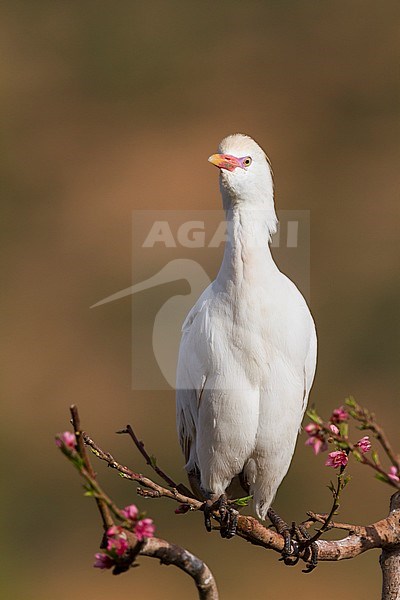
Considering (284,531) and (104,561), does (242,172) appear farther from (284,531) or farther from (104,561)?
(104,561)

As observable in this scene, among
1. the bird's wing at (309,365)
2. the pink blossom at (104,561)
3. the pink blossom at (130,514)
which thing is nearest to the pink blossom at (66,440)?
the pink blossom at (130,514)

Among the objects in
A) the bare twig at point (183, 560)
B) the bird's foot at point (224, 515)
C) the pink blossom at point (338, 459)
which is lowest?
the bird's foot at point (224, 515)

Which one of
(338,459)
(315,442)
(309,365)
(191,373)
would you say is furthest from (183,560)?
(309,365)

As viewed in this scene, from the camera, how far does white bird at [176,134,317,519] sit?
142 inches

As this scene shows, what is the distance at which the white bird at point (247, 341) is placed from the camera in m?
3.60

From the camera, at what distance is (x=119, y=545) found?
240 centimetres

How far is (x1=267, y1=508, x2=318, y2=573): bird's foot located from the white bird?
0.31 meters

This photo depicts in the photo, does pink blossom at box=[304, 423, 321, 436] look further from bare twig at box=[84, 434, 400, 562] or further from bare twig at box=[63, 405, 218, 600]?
bare twig at box=[84, 434, 400, 562]

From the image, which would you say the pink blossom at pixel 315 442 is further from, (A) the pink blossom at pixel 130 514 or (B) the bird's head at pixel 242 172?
(B) the bird's head at pixel 242 172

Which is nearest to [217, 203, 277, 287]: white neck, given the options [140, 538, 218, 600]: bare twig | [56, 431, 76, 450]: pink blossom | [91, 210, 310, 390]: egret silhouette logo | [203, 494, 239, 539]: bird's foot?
[203, 494, 239, 539]: bird's foot

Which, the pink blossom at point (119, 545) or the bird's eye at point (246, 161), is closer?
the pink blossom at point (119, 545)

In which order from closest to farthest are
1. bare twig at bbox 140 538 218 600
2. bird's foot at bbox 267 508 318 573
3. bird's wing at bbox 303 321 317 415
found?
bare twig at bbox 140 538 218 600
bird's foot at bbox 267 508 318 573
bird's wing at bbox 303 321 317 415

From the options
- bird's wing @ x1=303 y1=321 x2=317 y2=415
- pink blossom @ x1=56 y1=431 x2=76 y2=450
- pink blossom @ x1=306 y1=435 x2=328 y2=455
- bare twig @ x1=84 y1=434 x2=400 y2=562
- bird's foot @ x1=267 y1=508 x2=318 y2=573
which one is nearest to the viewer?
pink blossom @ x1=56 y1=431 x2=76 y2=450

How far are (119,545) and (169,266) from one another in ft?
19.2
